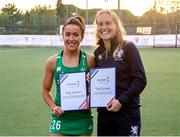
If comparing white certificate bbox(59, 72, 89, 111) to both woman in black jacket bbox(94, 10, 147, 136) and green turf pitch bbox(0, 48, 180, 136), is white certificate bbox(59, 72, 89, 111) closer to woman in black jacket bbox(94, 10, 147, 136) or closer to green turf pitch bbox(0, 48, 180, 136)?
woman in black jacket bbox(94, 10, 147, 136)

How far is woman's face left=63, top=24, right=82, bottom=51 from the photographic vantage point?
3.64m

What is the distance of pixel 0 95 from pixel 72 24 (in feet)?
24.5

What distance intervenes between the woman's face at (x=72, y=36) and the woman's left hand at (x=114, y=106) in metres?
0.53

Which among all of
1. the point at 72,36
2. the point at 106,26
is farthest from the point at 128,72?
the point at 72,36

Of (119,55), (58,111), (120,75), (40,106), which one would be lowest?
(40,106)

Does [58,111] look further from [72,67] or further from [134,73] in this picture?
[134,73]

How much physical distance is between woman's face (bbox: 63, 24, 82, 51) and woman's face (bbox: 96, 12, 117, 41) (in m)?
0.18

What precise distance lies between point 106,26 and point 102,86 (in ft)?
1.59

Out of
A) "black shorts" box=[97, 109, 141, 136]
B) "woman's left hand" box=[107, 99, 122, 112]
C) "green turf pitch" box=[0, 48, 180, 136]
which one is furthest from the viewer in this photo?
"green turf pitch" box=[0, 48, 180, 136]

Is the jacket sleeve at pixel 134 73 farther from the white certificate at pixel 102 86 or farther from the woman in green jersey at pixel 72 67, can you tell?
the woman in green jersey at pixel 72 67

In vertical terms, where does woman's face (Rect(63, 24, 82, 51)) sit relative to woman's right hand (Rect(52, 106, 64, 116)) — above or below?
above

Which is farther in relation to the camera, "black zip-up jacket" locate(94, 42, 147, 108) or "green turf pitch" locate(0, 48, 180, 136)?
"green turf pitch" locate(0, 48, 180, 136)

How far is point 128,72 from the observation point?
3648 millimetres

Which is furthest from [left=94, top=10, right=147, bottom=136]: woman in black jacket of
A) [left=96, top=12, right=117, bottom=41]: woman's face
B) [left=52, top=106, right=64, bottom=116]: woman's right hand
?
[left=52, top=106, right=64, bottom=116]: woman's right hand
